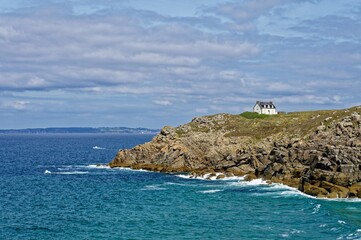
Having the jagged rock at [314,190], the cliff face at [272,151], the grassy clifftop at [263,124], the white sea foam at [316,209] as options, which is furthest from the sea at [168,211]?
the grassy clifftop at [263,124]

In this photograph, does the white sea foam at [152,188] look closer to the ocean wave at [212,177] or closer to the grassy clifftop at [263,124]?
the ocean wave at [212,177]

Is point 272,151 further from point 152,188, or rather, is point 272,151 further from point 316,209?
point 316,209

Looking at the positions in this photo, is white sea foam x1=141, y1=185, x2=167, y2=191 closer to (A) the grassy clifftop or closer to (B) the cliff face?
(B) the cliff face

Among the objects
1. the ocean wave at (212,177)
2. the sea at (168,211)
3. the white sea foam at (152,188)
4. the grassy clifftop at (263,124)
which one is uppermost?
the grassy clifftop at (263,124)

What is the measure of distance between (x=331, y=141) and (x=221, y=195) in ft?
107

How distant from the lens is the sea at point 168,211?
6359cm

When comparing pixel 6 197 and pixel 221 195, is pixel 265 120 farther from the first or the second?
pixel 6 197

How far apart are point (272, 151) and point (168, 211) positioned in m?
46.3

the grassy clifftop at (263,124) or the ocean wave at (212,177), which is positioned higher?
the grassy clifftop at (263,124)

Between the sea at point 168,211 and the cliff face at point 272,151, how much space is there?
5.19m

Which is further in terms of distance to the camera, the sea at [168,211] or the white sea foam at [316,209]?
the white sea foam at [316,209]

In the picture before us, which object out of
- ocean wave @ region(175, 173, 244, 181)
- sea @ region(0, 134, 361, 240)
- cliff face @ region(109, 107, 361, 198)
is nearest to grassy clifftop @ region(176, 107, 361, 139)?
cliff face @ region(109, 107, 361, 198)

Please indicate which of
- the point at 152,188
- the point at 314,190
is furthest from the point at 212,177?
the point at 314,190

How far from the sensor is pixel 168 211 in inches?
3071
